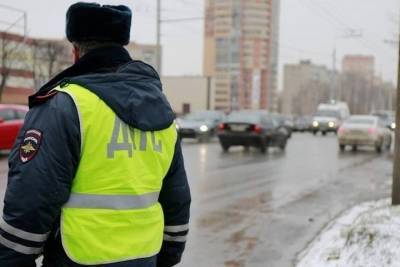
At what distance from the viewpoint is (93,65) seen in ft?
7.49

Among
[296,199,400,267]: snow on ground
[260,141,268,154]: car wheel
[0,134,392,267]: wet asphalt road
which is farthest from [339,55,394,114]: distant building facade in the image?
[296,199,400,267]: snow on ground

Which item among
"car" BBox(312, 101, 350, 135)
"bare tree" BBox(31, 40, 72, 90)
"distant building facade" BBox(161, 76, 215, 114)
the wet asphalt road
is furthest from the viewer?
"distant building facade" BBox(161, 76, 215, 114)

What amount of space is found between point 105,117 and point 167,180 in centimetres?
46

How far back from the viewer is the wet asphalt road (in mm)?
6828

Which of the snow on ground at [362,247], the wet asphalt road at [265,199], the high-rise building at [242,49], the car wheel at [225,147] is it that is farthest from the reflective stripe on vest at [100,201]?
the high-rise building at [242,49]

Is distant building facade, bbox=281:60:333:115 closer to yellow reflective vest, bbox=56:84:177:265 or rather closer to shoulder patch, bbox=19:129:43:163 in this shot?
yellow reflective vest, bbox=56:84:177:265

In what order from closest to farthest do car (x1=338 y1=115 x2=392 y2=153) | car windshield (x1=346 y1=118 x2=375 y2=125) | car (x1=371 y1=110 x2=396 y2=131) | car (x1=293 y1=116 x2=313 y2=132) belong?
car (x1=338 y1=115 x2=392 y2=153) < car windshield (x1=346 y1=118 x2=375 y2=125) < car (x1=371 y1=110 x2=396 y2=131) < car (x1=293 y1=116 x2=313 y2=132)

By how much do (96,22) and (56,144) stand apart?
0.51 meters

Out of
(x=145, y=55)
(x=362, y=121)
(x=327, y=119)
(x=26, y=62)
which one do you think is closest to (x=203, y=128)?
(x=362, y=121)

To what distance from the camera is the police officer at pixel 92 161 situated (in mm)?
2004

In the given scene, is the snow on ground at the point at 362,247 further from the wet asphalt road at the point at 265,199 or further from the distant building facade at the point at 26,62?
the distant building facade at the point at 26,62

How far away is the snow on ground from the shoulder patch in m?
3.69

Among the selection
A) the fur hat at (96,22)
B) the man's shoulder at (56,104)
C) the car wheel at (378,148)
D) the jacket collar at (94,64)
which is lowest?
the car wheel at (378,148)

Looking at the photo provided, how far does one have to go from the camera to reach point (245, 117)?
22312 mm
